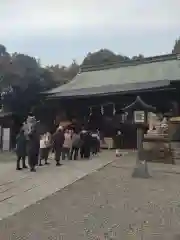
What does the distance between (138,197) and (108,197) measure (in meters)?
0.75

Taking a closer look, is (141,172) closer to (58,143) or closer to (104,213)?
(58,143)

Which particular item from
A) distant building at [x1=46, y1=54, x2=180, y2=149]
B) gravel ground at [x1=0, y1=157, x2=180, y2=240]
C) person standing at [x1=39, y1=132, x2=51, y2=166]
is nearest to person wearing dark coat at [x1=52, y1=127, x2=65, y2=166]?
person standing at [x1=39, y1=132, x2=51, y2=166]

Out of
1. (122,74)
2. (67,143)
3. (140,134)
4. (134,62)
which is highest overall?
(134,62)

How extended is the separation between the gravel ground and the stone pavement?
39 centimetres

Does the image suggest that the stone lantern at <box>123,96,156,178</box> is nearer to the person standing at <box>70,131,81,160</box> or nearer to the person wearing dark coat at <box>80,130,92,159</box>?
the person wearing dark coat at <box>80,130,92,159</box>

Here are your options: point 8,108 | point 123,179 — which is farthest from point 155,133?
point 8,108

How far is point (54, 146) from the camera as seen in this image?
44.3 ft

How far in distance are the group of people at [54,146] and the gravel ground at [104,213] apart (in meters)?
2.64

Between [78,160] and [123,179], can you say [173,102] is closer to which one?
[78,160]

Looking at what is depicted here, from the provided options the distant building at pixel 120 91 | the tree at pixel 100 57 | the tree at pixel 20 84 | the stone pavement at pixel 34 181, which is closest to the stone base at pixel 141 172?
the stone pavement at pixel 34 181

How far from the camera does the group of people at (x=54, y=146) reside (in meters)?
12.5

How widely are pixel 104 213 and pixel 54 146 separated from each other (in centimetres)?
625

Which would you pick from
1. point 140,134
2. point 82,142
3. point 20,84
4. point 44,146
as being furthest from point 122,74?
point 140,134

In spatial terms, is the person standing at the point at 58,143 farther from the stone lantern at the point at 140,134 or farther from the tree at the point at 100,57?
the tree at the point at 100,57
